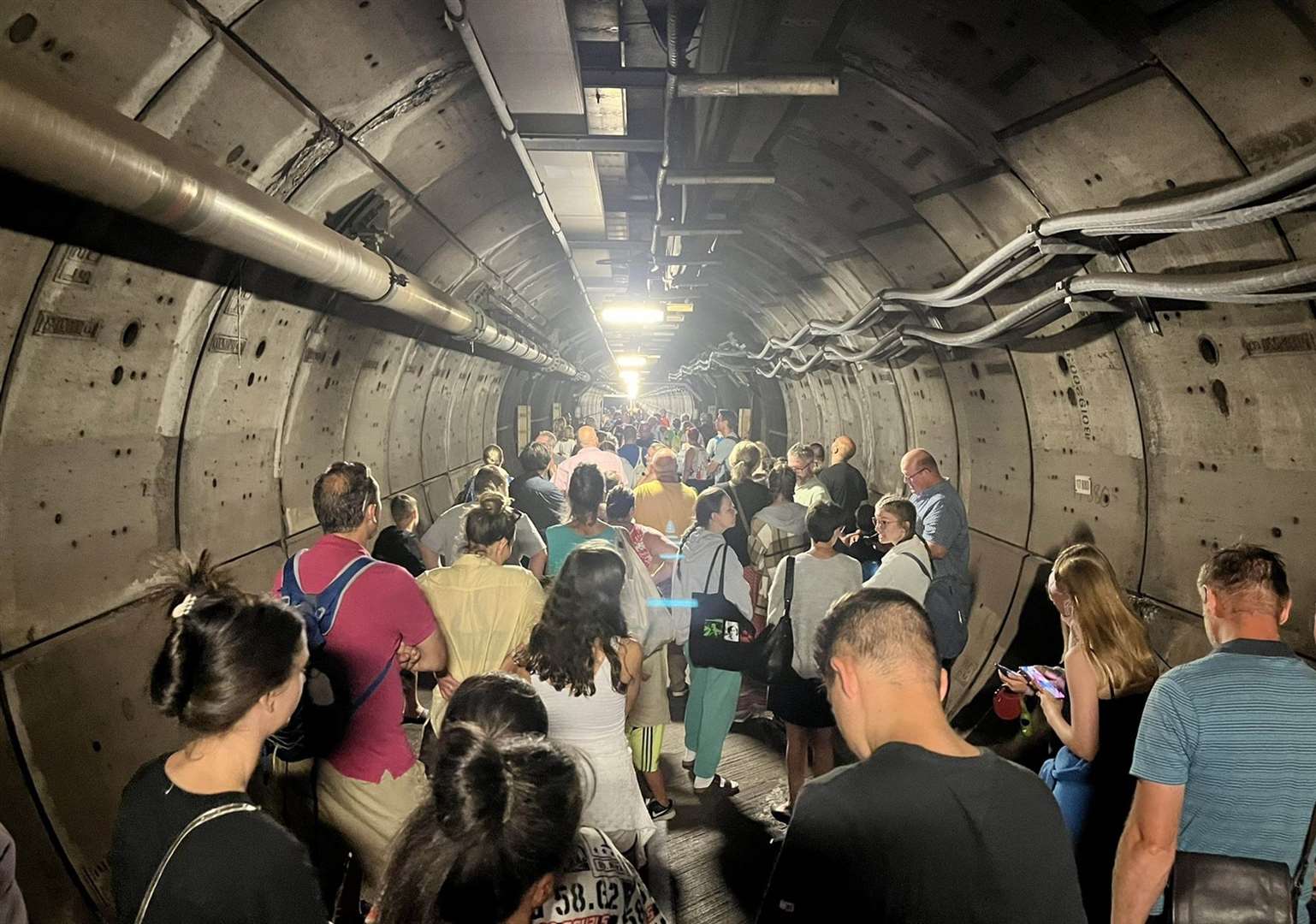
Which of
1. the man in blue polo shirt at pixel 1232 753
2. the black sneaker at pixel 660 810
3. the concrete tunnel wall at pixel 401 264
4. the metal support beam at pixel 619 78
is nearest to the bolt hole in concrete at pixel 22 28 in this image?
the concrete tunnel wall at pixel 401 264

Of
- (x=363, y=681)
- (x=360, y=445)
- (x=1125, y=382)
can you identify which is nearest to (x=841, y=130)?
(x=1125, y=382)

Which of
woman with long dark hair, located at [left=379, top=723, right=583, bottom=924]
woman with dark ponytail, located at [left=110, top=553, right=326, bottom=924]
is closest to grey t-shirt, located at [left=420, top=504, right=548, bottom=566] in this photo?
woman with dark ponytail, located at [left=110, top=553, right=326, bottom=924]

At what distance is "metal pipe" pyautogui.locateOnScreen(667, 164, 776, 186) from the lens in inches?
240

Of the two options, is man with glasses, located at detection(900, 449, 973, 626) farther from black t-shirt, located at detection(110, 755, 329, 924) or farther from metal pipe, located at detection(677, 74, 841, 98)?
black t-shirt, located at detection(110, 755, 329, 924)

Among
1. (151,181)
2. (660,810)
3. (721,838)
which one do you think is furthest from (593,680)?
(151,181)

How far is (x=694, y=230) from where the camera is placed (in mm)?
8078

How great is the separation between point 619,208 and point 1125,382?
18.8 feet

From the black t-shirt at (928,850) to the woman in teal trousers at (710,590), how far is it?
2.97m

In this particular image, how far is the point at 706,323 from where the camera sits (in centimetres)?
1761

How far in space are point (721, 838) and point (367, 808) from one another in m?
2.44

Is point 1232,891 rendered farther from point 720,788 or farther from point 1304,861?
point 720,788

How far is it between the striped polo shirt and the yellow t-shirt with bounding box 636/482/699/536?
4.49m

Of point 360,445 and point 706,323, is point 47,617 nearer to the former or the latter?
point 360,445

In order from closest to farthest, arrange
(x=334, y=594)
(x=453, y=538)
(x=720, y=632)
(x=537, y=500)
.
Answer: (x=334, y=594)
(x=720, y=632)
(x=453, y=538)
(x=537, y=500)
